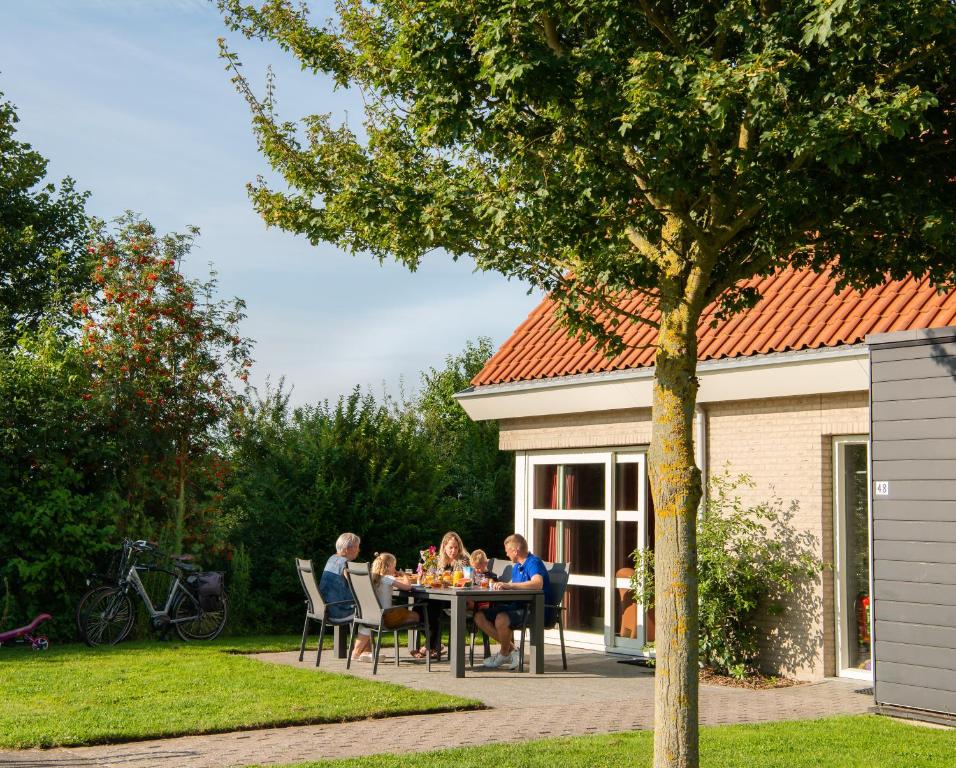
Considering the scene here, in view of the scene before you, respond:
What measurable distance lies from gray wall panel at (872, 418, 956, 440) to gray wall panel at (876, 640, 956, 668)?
1667 mm

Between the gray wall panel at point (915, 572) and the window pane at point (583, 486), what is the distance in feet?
16.9

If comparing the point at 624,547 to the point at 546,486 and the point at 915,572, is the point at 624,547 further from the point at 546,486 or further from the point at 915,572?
the point at 915,572

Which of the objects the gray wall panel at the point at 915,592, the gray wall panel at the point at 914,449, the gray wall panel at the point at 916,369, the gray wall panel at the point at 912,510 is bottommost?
the gray wall panel at the point at 915,592

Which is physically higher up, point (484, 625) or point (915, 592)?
point (915, 592)

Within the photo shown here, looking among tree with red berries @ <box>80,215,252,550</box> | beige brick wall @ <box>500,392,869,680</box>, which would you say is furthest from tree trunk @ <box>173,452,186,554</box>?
beige brick wall @ <box>500,392,869,680</box>

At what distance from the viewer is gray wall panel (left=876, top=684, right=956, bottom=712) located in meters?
8.88

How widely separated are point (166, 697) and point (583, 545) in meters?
6.25

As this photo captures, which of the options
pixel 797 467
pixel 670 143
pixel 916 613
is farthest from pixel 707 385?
pixel 670 143

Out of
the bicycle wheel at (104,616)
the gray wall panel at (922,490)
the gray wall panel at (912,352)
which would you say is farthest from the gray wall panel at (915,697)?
the bicycle wheel at (104,616)

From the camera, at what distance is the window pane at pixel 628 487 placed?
13.9 metres

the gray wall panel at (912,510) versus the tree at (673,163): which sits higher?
the tree at (673,163)

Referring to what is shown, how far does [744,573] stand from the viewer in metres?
11.5

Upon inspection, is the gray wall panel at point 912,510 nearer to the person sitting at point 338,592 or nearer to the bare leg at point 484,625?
the bare leg at point 484,625

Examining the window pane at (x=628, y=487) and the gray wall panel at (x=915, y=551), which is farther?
the window pane at (x=628, y=487)
